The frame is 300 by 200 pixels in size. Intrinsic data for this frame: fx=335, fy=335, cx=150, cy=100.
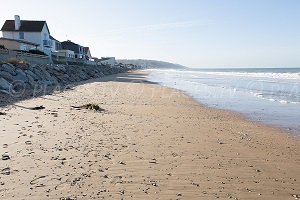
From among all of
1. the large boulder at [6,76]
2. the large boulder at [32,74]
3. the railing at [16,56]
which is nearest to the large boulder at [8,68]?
the large boulder at [6,76]

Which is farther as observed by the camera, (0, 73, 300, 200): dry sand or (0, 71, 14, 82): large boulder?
(0, 71, 14, 82): large boulder

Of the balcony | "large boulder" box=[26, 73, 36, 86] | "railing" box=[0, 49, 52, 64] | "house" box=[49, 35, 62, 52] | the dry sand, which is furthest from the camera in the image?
"house" box=[49, 35, 62, 52]

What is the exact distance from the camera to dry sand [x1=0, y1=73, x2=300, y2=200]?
520cm

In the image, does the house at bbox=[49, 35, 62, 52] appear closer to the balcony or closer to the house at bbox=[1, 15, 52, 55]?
the balcony

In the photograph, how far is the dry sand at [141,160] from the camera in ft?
17.0

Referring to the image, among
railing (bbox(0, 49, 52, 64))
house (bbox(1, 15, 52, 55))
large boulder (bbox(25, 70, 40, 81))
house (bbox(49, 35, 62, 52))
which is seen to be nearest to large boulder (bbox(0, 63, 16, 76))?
large boulder (bbox(25, 70, 40, 81))

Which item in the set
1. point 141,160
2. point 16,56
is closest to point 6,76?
point 16,56

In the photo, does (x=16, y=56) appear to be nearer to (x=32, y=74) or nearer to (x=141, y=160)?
(x=32, y=74)

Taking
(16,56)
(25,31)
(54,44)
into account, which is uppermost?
(25,31)

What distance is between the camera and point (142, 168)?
6.26 m

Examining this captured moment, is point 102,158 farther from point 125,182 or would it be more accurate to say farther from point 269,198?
point 269,198

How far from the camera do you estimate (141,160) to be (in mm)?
6742

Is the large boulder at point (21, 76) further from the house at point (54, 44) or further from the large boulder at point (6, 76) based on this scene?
the house at point (54, 44)

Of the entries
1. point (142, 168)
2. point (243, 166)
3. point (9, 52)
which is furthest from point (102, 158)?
point (9, 52)
